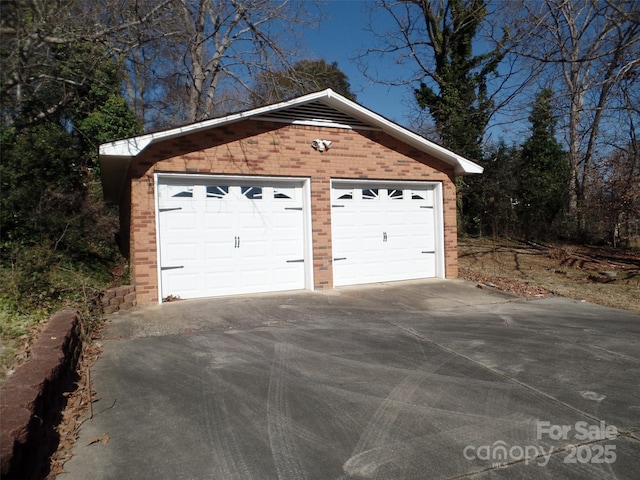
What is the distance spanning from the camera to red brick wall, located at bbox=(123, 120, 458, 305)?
8.06 metres

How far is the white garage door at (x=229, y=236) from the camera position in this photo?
27.6 ft

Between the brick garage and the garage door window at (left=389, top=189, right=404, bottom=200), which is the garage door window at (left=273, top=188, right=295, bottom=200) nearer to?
the brick garage

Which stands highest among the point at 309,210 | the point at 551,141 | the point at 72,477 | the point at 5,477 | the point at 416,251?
the point at 551,141

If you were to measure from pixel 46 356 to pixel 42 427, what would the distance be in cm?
111

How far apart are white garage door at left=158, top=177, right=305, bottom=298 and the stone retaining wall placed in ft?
11.7

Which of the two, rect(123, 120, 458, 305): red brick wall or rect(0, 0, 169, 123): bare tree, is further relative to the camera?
rect(123, 120, 458, 305): red brick wall

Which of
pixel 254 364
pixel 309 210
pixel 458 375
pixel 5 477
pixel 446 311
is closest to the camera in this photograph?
pixel 5 477

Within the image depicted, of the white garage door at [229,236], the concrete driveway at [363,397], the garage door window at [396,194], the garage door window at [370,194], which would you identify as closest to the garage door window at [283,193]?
the white garage door at [229,236]

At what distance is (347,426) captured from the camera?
11.7 feet

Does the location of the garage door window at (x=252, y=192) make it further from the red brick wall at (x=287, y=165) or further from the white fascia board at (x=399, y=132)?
the white fascia board at (x=399, y=132)

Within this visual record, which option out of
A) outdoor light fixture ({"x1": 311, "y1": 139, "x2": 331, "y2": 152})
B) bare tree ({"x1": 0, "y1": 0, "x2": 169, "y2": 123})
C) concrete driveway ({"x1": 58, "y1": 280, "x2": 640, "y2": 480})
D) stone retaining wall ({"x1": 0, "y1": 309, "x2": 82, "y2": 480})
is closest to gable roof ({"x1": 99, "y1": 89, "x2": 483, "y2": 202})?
outdoor light fixture ({"x1": 311, "y1": 139, "x2": 331, "y2": 152})

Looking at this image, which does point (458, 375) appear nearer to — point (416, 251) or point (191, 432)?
point (191, 432)

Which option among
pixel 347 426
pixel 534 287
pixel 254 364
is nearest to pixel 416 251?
pixel 534 287

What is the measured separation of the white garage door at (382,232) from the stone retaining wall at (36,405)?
6.05 metres
